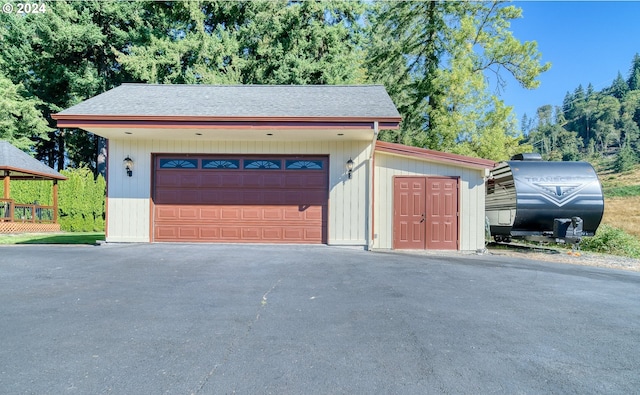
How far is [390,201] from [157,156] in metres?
6.06

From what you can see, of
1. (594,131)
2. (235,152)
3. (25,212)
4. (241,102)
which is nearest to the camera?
(235,152)

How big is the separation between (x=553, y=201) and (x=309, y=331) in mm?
8533

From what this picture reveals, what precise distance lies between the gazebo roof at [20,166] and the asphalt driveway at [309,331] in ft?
36.0

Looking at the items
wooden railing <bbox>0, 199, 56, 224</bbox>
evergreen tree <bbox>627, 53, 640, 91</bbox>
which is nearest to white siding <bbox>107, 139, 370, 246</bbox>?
wooden railing <bbox>0, 199, 56, 224</bbox>

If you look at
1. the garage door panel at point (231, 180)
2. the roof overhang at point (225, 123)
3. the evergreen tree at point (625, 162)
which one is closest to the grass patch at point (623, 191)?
the evergreen tree at point (625, 162)

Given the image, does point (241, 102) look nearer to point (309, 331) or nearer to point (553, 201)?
point (309, 331)

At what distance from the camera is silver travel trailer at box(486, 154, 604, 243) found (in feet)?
29.3

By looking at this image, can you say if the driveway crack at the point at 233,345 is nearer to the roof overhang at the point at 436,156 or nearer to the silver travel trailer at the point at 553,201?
the roof overhang at the point at 436,156

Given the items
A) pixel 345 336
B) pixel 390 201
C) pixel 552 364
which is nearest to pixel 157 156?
pixel 390 201

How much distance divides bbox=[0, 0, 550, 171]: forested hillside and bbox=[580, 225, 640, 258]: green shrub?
199 inches

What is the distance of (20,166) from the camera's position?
14.3m

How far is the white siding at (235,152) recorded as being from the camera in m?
8.66

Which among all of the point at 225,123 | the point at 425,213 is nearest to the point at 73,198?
the point at 225,123

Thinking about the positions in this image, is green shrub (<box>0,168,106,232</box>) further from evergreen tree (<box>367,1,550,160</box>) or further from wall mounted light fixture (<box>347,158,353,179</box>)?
evergreen tree (<box>367,1,550,160</box>)
